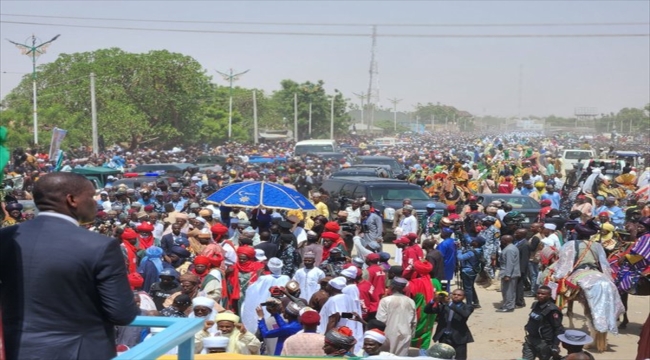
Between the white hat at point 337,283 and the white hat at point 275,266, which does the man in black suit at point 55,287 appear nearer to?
the white hat at point 337,283

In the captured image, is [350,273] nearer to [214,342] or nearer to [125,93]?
[214,342]

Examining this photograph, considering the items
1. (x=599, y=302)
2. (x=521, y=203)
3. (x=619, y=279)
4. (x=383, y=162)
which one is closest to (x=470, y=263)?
(x=619, y=279)

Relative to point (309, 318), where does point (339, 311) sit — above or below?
below

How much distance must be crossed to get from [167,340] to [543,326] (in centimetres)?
670

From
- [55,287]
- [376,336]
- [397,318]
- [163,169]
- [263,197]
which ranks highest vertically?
[55,287]

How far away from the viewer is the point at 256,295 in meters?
9.23

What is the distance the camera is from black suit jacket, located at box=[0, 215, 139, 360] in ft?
9.95

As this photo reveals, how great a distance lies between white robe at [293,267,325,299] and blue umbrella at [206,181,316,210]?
12.9ft

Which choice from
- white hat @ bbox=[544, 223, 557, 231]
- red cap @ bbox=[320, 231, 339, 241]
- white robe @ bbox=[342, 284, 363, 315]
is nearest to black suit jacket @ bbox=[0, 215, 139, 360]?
white robe @ bbox=[342, 284, 363, 315]

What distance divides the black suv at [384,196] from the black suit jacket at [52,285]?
53.7 ft

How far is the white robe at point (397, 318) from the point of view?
359 inches

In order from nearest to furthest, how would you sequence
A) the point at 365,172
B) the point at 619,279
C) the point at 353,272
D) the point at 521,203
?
the point at 353,272, the point at 619,279, the point at 521,203, the point at 365,172

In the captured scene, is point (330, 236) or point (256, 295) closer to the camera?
point (256, 295)

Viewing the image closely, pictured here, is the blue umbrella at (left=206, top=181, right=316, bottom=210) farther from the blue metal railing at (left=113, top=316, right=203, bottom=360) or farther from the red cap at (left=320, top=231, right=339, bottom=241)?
the blue metal railing at (left=113, top=316, right=203, bottom=360)
